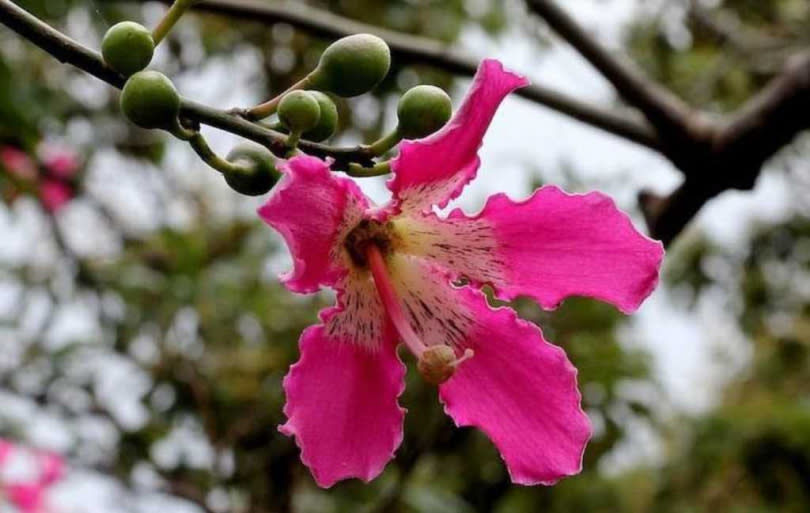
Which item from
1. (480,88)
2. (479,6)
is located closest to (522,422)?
(480,88)

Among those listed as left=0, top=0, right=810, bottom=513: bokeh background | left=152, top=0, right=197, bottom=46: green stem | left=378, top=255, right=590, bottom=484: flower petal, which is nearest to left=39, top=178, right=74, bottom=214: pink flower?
left=0, top=0, right=810, bottom=513: bokeh background

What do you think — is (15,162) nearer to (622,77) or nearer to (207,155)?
(622,77)

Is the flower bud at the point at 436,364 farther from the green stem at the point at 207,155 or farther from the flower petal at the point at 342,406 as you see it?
the green stem at the point at 207,155

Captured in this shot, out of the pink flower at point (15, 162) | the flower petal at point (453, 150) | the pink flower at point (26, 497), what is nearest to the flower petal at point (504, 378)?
the flower petal at point (453, 150)

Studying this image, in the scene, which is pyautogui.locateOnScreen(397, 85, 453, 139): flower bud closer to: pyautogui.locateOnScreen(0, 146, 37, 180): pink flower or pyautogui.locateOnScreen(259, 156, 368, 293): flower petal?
pyautogui.locateOnScreen(259, 156, 368, 293): flower petal

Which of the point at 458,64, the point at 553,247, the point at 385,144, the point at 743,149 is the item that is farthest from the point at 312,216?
the point at 458,64
